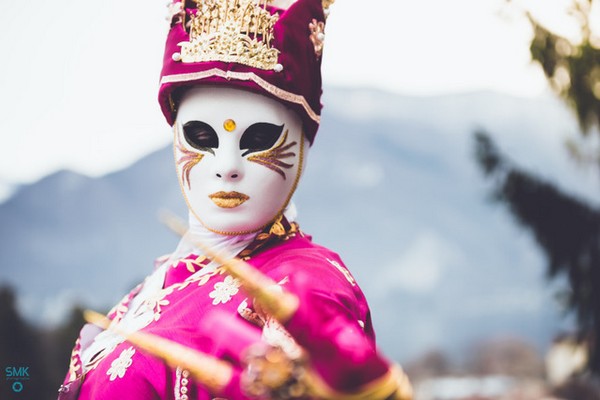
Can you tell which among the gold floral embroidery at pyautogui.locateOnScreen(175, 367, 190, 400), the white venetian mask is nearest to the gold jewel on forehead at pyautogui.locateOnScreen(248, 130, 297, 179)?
the white venetian mask

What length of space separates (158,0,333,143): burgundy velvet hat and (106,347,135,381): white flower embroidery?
2.27 feet

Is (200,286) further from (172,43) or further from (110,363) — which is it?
(172,43)

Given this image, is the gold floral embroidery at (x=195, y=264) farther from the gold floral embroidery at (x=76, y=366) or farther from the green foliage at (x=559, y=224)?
the green foliage at (x=559, y=224)

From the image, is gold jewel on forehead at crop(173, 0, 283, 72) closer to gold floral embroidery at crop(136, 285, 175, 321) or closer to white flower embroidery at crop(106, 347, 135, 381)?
gold floral embroidery at crop(136, 285, 175, 321)

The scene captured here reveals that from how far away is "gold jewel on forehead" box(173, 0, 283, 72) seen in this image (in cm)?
201

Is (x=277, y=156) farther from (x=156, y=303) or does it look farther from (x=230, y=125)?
(x=156, y=303)

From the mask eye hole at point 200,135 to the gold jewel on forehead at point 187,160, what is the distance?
2 cm

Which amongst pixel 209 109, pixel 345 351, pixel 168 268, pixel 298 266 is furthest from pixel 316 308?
pixel 168 268

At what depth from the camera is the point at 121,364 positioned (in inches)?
74.9

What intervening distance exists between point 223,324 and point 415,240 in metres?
9.43

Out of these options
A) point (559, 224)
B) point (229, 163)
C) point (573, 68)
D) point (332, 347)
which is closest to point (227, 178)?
point (229, 163)

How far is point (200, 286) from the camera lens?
2012 millimetres

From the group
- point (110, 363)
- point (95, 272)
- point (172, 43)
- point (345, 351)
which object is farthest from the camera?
point (95, 272)

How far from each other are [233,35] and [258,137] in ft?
0.93
